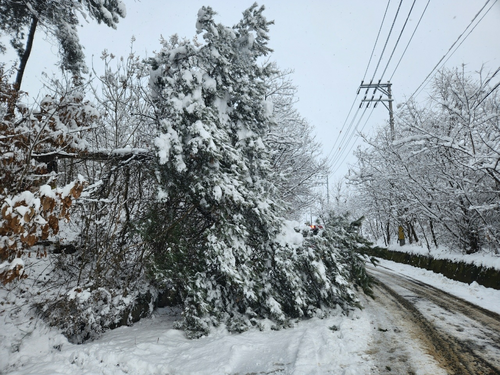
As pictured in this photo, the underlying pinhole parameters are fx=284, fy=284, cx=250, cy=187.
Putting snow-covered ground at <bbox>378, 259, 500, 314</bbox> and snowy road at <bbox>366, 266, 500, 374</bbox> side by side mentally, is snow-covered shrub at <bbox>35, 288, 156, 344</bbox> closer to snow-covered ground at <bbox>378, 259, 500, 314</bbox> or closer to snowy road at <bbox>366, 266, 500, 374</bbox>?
snowy road at <bbox>366, 266, 500, 374</bbox>

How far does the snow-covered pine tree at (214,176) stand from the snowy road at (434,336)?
279cm

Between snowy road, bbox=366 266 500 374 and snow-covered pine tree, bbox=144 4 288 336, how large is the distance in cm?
279

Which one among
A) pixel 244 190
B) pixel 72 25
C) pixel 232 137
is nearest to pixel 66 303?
pixel 244 190

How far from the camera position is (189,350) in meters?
5.24

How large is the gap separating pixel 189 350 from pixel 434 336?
4610 mm

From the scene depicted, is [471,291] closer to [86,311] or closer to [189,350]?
[189,350]

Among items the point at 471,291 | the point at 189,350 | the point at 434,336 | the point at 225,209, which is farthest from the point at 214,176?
the point at 471,291

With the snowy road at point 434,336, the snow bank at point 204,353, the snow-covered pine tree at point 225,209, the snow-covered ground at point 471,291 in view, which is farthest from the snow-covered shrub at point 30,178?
the snow-covered ground at point 471,291

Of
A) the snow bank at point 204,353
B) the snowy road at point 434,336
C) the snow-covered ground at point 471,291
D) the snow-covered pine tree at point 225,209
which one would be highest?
the snow-covered pine tree at point 225,209

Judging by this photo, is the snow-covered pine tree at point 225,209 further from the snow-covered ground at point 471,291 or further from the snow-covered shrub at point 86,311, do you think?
the snow-covered ground at point 471,291

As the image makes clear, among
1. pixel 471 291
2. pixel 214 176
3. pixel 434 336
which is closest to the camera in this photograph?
pixel 434 336

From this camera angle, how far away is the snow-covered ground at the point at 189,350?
14.8 ft

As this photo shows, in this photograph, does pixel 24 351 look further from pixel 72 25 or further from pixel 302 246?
pixel 72 25

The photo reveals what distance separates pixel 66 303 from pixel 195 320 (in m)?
2.71
